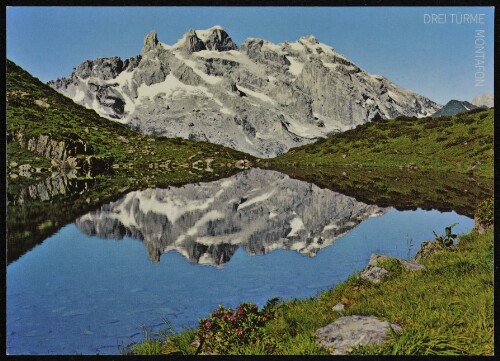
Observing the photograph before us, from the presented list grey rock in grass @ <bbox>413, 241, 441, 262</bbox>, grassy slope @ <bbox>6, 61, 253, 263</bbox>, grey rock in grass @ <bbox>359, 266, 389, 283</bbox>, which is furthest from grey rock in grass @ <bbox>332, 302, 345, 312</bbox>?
grassy slope @ <bbox>6, 61, 253, 263</bbox>

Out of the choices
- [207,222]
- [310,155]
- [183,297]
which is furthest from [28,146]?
[183,297]

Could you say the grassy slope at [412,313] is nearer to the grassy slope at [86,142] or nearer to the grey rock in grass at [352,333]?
the grey rock in grass at [352,333]

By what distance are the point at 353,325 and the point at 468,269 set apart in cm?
529

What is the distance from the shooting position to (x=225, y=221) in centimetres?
3494

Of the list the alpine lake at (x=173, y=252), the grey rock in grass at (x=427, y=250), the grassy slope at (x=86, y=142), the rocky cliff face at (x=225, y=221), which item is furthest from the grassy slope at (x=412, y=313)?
the grassy slope at (x=86, y=142)

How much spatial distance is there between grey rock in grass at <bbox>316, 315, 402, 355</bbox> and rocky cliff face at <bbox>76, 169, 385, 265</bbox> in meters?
11.1

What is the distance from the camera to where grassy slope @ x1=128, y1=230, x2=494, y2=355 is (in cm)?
1103

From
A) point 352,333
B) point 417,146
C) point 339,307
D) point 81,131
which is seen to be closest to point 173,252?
point 339,307

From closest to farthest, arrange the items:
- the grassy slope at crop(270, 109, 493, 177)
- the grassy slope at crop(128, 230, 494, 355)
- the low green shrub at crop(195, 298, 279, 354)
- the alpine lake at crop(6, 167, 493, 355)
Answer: the grassy slope at crop(128, 230, 494, 355) < the low green shrub at crop(195, 298, 279, 354) < the alpine lake at crop(6, 167, 493, 355) < the grassy slope at crop(270, 109, 493, 177)

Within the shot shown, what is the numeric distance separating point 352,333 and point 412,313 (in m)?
1.85

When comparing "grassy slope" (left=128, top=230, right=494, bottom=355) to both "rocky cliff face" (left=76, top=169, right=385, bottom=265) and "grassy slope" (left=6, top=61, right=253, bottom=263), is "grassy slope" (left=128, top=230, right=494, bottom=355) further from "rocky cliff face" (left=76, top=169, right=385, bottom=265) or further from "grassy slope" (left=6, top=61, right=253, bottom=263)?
"grassy slope" (left=6, top=61, right=253, bottom=263)

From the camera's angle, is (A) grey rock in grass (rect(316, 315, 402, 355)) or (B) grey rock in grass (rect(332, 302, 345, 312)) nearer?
(A) grey rock in grass (rect(316, 315, 402, 355))

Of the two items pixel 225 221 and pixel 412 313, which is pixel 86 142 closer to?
pixel 225 221

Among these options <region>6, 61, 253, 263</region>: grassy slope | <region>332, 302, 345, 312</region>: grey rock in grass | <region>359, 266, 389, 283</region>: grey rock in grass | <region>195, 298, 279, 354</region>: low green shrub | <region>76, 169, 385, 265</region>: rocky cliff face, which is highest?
<region>6, 61, 253, 263</region>: grassy slope
